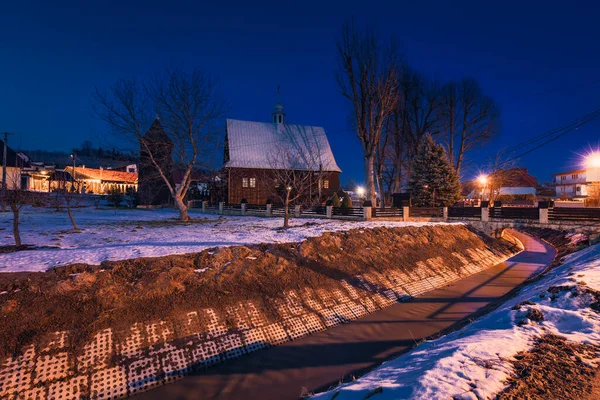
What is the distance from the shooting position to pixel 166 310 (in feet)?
19.8

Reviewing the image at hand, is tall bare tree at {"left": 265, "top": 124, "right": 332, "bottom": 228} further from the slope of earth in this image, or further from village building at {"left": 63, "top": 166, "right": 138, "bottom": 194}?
village building at {"left": 63, "top": 166, "right": 138, "bottom": 194}

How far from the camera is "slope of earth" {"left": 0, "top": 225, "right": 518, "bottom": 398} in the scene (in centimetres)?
468

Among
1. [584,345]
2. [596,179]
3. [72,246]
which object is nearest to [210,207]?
[72,246]

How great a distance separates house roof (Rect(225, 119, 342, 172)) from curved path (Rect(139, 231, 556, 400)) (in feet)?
77.2

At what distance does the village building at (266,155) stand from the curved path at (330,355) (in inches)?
892

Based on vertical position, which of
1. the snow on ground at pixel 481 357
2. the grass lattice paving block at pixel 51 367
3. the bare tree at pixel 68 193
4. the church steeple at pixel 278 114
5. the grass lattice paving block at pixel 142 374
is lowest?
the grass lattice paving block at pixel 142 374

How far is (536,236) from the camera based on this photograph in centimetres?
2525

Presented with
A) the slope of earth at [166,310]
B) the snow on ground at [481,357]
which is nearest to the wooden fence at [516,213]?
the slope of earth at [166,310]

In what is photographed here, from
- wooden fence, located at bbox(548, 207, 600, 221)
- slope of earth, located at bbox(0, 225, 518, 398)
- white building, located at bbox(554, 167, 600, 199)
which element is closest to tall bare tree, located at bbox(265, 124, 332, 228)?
wooden fence, located at bbox(548, 207, 600, 221)

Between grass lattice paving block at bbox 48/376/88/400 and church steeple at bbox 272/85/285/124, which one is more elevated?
church steeple at bbox 272/85/285/124

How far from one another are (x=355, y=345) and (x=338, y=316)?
49.3 inches

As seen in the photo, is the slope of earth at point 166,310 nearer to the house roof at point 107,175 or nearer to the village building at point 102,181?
the village building at point 102,181

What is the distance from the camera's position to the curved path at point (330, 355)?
16.2 feet

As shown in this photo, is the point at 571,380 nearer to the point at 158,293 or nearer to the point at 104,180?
the point at 158,293
